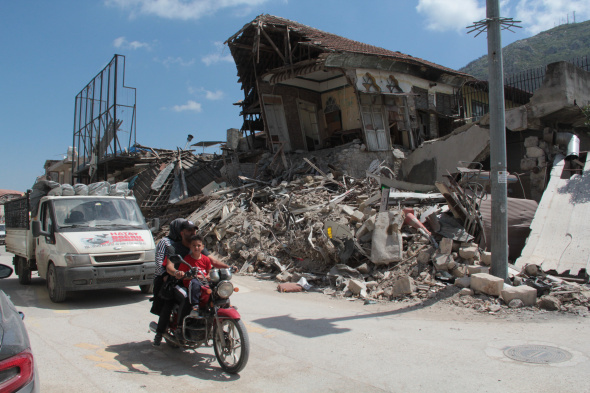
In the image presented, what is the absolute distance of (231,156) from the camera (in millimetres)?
21047

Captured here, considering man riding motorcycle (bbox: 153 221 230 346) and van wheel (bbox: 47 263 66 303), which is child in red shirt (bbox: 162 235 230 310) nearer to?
man riding motorcycle (bbox: 153 221 230 346)

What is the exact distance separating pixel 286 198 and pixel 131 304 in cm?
706

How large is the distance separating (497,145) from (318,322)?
14.4 feet

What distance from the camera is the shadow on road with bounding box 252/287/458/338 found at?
20.0ft

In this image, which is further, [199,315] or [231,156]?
[231,156]

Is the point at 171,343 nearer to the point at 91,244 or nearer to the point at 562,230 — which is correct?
the point at 91,244

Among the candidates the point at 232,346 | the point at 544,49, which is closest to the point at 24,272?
the point at 232,346

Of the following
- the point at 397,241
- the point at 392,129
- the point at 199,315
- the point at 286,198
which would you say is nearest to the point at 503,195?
the point at 397,241

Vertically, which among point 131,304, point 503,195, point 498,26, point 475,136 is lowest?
point 131,304

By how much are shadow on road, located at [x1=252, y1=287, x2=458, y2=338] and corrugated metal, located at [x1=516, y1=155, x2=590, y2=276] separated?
6.32 feet

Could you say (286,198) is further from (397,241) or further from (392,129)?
(392,129)

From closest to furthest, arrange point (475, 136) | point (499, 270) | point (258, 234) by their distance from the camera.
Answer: point (499, 270), point (258, 234), point (475, 136)

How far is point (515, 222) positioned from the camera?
931cm

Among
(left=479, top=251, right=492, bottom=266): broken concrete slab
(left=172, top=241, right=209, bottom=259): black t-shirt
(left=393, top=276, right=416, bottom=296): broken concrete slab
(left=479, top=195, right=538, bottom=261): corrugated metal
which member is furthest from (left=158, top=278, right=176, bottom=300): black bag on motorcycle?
(left=479, top=195, right=538, bottom=261): corrugated metal
